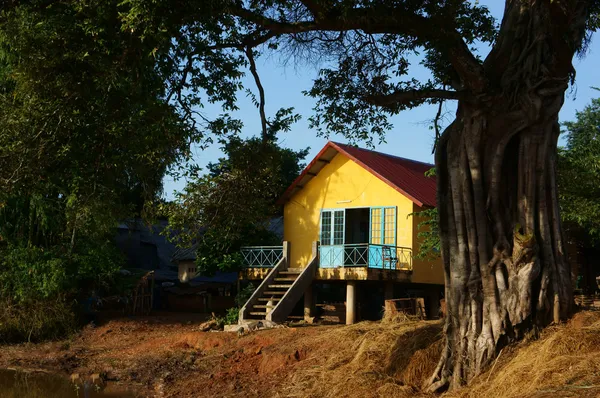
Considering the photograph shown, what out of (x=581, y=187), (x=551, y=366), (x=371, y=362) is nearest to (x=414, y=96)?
(x=551, y=366)

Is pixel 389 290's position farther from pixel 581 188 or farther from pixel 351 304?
pixel 581 188

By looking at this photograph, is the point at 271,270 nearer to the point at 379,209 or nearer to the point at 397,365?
the point at 379,209

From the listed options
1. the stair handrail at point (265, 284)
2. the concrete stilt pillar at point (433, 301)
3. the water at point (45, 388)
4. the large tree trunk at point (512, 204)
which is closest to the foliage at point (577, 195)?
the concrete stilt pillar at point (433, 301)

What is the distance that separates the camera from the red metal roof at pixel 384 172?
74.7 ft

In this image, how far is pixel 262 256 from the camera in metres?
24.2

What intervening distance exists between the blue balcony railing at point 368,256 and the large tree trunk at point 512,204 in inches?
419

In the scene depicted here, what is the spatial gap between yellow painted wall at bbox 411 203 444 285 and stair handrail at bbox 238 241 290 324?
150 inches

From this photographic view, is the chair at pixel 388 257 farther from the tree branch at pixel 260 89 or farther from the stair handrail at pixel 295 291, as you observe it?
the tree branch at pixel 260 89

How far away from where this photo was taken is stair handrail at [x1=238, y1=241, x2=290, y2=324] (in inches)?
810

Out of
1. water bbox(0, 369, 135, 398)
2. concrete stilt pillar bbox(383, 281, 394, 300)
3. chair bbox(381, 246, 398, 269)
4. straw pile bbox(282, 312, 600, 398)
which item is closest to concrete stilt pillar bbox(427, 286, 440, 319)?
concrete stilt pillar bbox(383, 281, 394, 300)

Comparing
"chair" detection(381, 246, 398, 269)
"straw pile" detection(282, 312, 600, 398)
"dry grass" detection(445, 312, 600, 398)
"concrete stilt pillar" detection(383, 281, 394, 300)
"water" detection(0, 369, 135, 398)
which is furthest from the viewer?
"concrete stilt pillar" detection(383, 281, 394, 300)

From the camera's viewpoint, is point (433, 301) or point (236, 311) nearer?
point (236, 311)

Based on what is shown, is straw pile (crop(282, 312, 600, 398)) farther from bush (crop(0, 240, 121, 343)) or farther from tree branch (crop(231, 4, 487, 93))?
bush (crop(0, 240, 121, 343))

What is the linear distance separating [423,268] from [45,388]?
11054mm
